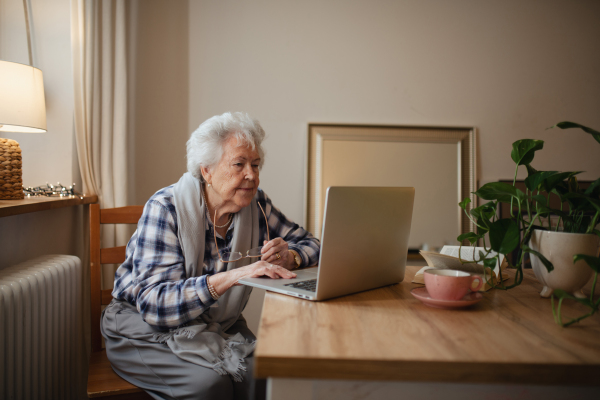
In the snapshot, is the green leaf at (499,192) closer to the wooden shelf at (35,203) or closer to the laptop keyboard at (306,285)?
the laptop keyboard at (306,285)

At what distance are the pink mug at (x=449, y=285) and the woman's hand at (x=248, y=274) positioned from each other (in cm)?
38

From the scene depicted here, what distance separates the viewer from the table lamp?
4.57ft

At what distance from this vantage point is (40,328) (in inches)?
54.4

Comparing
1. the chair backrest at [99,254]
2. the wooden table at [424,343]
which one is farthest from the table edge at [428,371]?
the chair backrest at [99,254]

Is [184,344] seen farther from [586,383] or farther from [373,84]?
[373,84]

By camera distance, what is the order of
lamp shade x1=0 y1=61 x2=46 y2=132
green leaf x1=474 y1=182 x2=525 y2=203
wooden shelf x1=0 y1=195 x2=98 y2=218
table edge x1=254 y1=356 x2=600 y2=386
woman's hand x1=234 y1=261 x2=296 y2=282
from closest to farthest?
1. table edge x1=254 y1=356 x2=600 y2=386
2. green leaf x1=474 y1=182 x2=525 y2=203
3. woman's hand x1=234 y1=261 x2=296 y2=282
4. wooden shelf x1=0 y1=195 x2=98 y2=218
5. lamp shade x1=0 y1=61 x2=46 y2=132

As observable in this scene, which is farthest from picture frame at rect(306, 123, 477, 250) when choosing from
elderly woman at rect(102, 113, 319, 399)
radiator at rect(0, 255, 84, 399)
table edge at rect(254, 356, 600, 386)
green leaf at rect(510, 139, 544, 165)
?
table edge at rect(254, 356, 600, 386)

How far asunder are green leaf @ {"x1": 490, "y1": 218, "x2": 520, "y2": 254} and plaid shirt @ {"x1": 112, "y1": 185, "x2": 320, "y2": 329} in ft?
2.24

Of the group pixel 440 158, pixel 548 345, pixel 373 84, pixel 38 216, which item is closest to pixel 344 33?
pixel 373 84

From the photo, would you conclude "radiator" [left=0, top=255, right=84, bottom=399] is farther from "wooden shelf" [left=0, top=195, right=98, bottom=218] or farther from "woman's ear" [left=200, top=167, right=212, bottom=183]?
"woman's ear" [left=200, top=167, right=212, bottom=183]

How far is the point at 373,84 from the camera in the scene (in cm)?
255

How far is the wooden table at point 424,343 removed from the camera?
25.3 inches

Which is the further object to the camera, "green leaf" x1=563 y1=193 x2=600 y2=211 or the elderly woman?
the elderly woman

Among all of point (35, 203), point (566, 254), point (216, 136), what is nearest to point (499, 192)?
point (566, 254)
